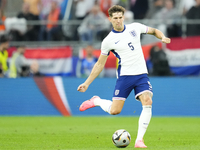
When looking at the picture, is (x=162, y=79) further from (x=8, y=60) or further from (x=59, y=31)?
(x=8, y=60)

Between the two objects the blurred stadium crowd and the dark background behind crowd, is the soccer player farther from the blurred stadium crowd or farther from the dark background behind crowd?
the dark background behind crowd

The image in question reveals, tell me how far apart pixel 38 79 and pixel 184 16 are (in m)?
6.29

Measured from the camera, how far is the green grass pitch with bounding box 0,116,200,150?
25.1 ft

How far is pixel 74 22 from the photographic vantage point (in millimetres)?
17203

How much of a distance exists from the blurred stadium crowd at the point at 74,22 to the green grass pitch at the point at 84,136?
15.2 feet

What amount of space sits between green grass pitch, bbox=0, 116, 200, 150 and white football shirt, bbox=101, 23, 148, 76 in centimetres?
142

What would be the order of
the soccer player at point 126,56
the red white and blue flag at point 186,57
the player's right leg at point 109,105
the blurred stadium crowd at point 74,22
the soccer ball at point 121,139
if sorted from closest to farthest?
the soccer ball at point 121,139 → the soccer player at point 126,56 → the player's right leg at point 109,105 → the red white and blue flag at point 186,57 → the blurred stadium crowd at point 74,22

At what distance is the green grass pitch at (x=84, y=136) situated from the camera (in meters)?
7.64

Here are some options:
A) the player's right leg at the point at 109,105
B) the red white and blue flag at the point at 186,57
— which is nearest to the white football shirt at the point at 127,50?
the player's right leg at the point at 109,105

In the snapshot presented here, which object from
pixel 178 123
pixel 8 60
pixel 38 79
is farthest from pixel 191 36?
pixel 8 60

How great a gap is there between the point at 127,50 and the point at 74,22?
964 cm

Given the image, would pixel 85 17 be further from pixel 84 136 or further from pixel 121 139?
pixel 121 139

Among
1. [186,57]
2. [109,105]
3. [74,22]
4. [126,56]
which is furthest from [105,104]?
[74,22]

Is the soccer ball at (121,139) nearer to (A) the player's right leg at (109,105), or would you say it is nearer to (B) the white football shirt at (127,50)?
(A) the player's right leg at (109,105)
